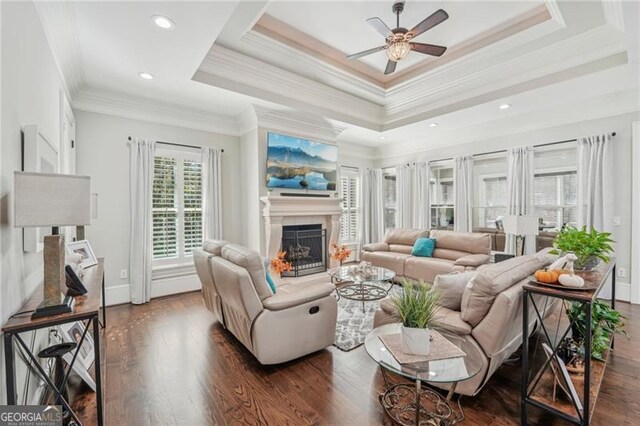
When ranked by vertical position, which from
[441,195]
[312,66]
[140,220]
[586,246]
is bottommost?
[586,246]

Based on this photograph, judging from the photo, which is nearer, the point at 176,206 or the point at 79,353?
the point at 79,353

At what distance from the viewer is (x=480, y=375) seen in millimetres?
1865

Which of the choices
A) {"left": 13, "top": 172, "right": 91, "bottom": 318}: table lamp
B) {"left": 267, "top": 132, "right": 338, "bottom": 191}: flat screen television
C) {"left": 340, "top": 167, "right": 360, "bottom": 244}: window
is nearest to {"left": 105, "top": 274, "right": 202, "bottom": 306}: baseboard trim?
{"left": 267, "top": 132, "right": 338, "bottom": 191}: flat screen television

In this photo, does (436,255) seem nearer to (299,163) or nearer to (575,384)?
(299,163)

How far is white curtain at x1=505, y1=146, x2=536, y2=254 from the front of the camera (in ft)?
15.9

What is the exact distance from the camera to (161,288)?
4.39m

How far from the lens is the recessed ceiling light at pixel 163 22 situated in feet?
7.84

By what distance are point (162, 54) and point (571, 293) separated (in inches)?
158

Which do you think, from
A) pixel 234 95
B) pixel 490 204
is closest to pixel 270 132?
pixel 234 95

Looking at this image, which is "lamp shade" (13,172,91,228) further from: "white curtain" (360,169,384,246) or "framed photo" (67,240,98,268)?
"white curtain" (360,169,384,246)

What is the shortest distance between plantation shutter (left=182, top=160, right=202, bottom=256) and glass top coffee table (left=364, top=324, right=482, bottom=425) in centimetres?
374

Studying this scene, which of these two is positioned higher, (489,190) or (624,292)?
(489,190)

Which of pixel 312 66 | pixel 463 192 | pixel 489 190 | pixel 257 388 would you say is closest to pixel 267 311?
pixel 257 388

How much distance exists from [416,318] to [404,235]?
14.0 feet
